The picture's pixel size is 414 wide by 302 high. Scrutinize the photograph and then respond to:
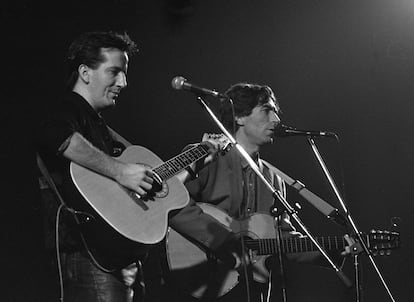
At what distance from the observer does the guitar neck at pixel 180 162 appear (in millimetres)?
2744

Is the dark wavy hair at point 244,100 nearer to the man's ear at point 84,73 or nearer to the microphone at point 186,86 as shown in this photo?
the microphone at point 186,86

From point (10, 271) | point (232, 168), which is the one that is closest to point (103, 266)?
point (10, 271)

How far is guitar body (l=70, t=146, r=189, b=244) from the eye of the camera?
7.62ft

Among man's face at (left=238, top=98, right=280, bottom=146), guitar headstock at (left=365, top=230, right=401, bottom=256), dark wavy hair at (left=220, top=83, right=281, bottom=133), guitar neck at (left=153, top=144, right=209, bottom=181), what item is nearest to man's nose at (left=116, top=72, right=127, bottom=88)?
guitar neck at (left=153, top=144, right=209, bottom=181)

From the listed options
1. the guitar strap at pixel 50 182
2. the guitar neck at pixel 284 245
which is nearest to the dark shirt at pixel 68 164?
the guitar strap at pixel 50 182

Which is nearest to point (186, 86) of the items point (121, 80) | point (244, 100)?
point (121, 80)

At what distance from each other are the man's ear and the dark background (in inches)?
46.2

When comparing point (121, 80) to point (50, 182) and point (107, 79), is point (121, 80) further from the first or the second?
point (50, 182)

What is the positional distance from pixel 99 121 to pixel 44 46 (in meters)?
1.12

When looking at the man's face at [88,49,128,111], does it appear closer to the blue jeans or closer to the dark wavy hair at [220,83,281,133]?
the blue jeans

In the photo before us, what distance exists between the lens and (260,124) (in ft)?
12.6

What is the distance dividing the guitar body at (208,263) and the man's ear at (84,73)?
3.83ft

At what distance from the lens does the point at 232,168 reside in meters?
3.60

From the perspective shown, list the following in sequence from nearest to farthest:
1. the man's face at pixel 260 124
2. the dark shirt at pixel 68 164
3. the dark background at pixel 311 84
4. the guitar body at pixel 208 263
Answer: the dark shirt at pixel 68 164, the guitar body at pixel 208 263, the man's face at pixel 260 124, the dark background at pixel 311 84
